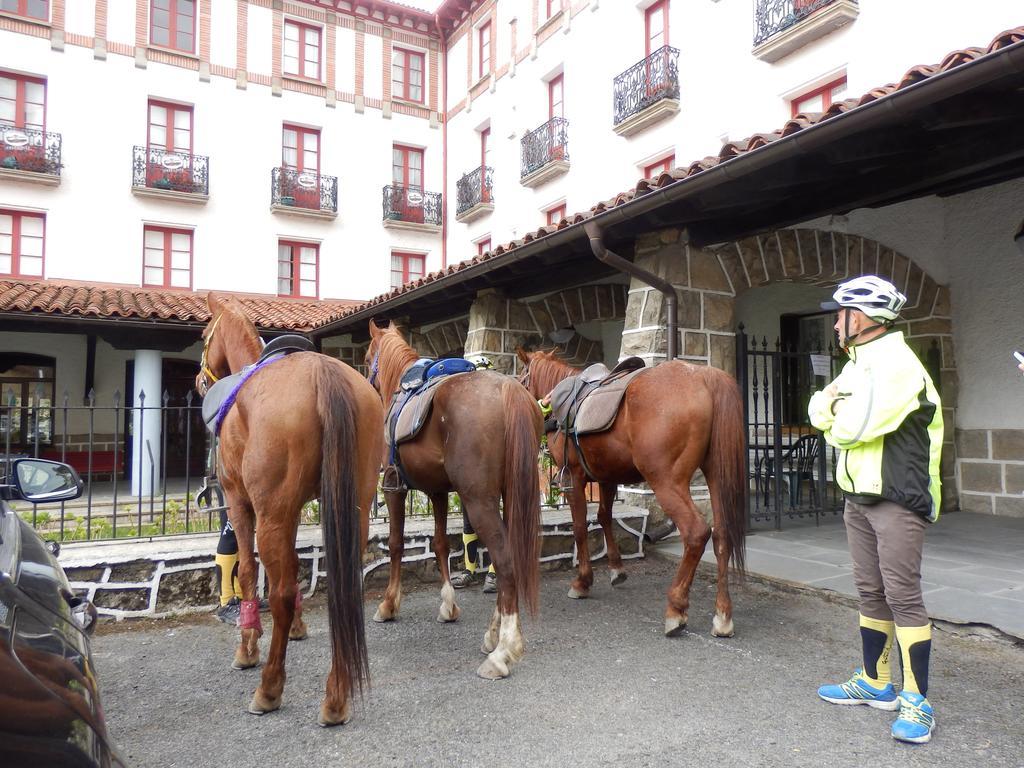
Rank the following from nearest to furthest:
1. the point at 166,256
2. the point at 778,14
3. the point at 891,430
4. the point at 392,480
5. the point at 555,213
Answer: the point at 891,430
the point at 392,480
the point at 778,14
the point at 555,213
the point at 166,256

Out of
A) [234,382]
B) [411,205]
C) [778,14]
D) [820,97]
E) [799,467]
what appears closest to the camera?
[234,382]

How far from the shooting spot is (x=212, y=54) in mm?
16000

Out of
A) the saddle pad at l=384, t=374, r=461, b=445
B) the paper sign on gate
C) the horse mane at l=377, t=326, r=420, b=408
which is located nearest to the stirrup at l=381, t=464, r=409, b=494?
the saddle pad at l=384, t=374, r=461, b=445

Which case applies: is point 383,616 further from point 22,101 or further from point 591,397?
point 22,101

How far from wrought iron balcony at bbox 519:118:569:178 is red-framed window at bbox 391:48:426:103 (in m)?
5.36

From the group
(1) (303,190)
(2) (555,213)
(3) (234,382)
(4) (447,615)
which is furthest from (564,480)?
(1) (303,190)

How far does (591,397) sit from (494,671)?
1.93m

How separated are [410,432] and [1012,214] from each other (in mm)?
6620

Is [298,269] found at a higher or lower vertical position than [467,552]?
higher

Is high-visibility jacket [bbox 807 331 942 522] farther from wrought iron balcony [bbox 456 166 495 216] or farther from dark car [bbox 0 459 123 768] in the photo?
wrought iron balcony [bbox 456 166 495 216]

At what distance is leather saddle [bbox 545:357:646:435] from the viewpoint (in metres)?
4.25

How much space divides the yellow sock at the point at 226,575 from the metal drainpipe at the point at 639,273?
3606 millimetres

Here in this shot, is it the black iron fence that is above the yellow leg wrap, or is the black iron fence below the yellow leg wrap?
above

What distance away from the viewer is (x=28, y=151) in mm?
13875
